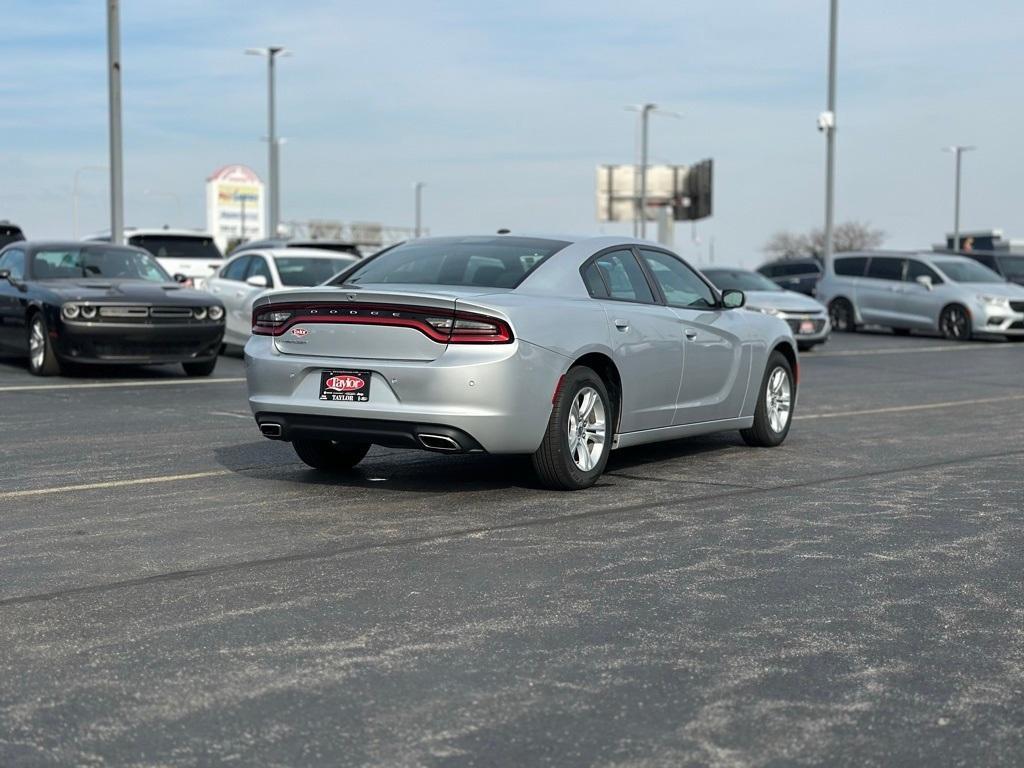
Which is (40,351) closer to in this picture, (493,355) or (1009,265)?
(493,355)

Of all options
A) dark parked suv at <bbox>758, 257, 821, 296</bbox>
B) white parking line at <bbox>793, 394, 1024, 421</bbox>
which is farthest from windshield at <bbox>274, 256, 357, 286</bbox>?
dark parked suv at <bbox>758, 257, 821, 296</bbox>

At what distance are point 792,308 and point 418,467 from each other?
1601 centimetres

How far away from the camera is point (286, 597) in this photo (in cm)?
552

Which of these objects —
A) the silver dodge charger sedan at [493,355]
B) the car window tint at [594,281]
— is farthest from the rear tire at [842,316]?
the car window tint at [594,281]

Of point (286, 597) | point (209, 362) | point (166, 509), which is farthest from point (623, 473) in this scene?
point (209, 362)

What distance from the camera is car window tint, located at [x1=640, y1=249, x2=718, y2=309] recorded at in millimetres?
9500

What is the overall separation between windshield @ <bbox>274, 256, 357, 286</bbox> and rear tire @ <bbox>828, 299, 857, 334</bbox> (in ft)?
46.9

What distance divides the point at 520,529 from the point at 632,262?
280 centimetres

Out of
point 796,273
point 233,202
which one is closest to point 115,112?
point 796,273

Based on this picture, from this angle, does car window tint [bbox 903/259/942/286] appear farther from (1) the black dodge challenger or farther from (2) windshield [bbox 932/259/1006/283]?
Result: (1) the black dodge challenger

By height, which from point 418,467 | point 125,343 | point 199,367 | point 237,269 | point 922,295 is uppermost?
point 237,269

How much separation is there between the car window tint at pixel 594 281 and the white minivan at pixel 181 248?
59.2 feet

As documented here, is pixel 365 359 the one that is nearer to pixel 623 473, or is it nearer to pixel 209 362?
pixel 623 473

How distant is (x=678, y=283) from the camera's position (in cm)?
975
